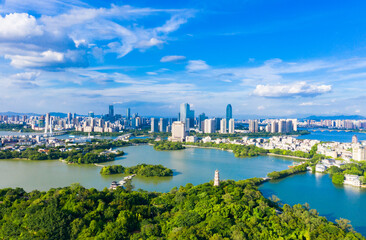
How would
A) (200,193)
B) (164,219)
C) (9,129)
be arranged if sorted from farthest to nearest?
(9,129)
(200,193)
(164,219)

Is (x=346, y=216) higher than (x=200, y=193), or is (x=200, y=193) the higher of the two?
(x=200, y=193)

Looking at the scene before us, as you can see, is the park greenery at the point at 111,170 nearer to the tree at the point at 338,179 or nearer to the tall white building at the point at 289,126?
the tree at the point at 338,179

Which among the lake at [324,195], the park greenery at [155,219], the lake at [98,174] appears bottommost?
the lake at [324,195]

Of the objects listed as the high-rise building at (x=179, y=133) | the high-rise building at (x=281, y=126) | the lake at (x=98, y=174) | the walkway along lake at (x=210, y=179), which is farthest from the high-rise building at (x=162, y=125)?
the walkway along lake at (x=210, y=179)

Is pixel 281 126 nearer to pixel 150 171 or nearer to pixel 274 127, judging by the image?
pixel 274 127

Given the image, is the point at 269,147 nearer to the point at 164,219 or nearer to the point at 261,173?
the point at 261,173

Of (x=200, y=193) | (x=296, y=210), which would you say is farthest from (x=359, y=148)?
(x=200, y=193)

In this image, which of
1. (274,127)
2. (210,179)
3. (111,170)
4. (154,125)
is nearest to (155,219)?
(210,179)

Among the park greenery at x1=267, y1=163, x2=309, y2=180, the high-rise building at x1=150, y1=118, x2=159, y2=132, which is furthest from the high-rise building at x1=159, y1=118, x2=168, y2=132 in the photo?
the park greenery at x1=267, y1=163, x2=309, y2=180
